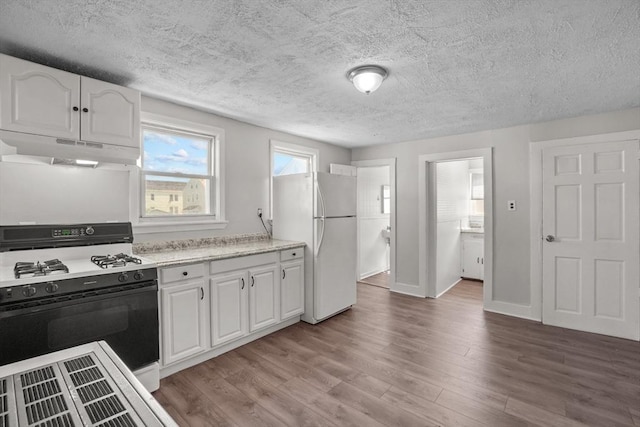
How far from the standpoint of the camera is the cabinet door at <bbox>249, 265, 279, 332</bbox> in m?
2.94

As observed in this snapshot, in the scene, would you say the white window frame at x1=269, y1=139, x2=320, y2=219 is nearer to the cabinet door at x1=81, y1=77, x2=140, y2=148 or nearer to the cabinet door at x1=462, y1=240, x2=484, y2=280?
the cabinet door at x1=81, y1=77, x2=140, y2=148

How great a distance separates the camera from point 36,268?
1.87 metres

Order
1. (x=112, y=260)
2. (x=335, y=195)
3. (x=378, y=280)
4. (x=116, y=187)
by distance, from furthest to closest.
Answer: (x=378, y=280) < (x=335, y=195) < (x=116, y=187) < (x=112, y=260)

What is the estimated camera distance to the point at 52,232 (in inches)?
86.0

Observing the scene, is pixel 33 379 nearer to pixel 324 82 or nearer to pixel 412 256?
pixel 324 82

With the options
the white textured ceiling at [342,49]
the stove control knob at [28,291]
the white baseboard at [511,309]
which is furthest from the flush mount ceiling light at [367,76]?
the white baseboard at [511,309]

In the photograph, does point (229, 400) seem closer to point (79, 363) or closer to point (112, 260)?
point (112, 260)

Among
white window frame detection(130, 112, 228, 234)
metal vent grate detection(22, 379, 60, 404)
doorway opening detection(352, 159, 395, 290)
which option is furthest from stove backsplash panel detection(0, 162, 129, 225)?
doorway opening detection(352, 159, 395, 290)

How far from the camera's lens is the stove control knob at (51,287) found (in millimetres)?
1750

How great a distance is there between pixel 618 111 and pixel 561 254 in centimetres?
157

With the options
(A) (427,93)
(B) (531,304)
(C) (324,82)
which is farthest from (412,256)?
(C) (324,82)

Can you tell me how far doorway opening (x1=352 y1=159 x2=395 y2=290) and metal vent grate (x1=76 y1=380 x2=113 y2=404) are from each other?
15.2ft

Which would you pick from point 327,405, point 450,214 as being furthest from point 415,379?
point 450,214

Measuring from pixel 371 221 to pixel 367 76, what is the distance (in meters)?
3.84
